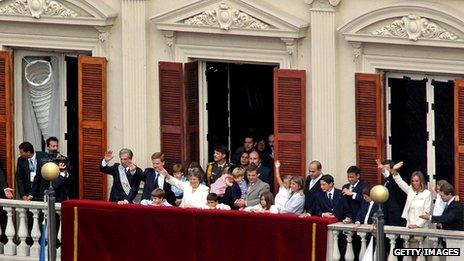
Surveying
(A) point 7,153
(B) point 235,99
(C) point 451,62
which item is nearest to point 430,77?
(C) point 451,62

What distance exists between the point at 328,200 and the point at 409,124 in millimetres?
2048

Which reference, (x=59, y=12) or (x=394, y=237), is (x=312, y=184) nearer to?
(x=394, y=237)

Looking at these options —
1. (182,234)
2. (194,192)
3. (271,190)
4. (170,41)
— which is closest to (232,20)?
(170,41)

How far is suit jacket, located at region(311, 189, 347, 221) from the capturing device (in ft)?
166

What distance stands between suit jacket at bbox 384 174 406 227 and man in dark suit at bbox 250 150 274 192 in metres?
2.49

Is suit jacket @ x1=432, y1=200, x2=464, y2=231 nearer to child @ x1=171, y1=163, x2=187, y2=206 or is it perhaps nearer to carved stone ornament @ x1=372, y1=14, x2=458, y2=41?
carved stone ornament @ x1=372, y1=14, x2=458, y2=41

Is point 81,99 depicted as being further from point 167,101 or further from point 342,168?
point 342,168

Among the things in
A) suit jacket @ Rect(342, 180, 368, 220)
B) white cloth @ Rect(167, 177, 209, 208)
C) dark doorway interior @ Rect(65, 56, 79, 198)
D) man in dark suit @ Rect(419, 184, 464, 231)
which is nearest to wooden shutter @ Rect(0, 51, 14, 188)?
dark doorway interior @ Rect(65, 56, 79, 198)

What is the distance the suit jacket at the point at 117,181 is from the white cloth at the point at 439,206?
19.2ft

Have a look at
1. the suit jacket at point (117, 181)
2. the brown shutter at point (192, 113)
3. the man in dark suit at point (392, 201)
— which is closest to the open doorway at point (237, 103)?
the brown shutter at point (192, 113)

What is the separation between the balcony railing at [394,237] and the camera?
49.0 m

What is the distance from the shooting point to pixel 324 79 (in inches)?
2046

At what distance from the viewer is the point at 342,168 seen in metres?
52.1

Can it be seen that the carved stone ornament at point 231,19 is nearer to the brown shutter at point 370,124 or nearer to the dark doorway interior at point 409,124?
the brown shutter at point 370,124
